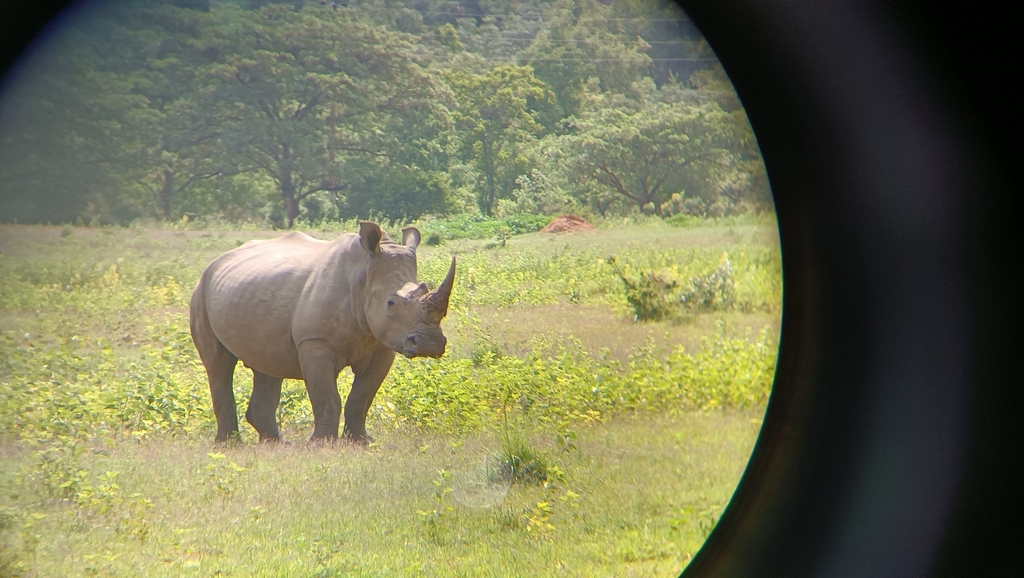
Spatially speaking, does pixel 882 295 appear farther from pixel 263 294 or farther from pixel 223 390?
pixel 223 390

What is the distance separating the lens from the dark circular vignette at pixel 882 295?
379cm

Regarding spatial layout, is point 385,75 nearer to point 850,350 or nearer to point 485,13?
point 485,13

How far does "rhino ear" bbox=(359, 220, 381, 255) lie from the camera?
4.50 metres

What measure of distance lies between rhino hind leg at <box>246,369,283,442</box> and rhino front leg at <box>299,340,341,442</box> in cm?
24

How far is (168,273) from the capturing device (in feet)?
15.0

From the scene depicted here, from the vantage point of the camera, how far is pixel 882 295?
4367 mm

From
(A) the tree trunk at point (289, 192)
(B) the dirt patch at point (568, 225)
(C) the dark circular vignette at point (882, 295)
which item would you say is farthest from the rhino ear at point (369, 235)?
(C) the dark circular vignette at point (882, 295)

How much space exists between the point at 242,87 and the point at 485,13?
4.30 feet

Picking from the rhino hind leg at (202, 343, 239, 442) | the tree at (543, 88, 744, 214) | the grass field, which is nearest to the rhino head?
the grass field

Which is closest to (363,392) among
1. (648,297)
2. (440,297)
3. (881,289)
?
(440,297)

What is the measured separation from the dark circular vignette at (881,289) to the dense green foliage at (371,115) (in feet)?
0.84

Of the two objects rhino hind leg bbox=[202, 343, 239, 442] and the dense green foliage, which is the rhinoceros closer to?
rhino hind leg bbox=[202, 343, 239, 442]

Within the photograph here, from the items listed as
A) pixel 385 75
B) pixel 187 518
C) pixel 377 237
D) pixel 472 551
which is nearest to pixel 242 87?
pixel 385 75

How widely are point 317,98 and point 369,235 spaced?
780 millimetres
